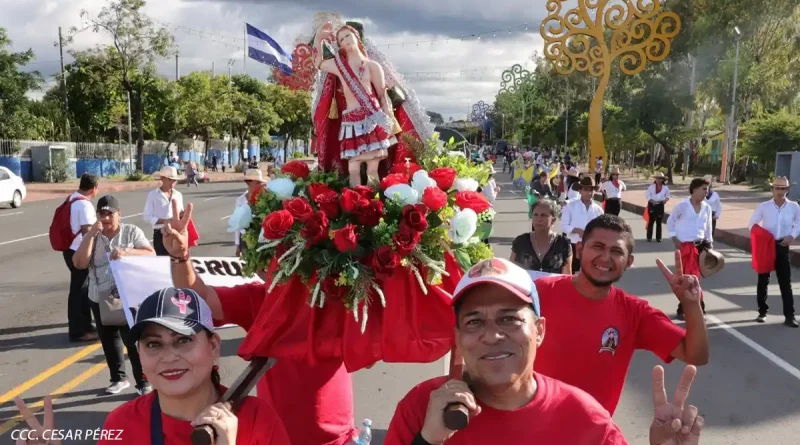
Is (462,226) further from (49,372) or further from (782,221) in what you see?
(782,221)

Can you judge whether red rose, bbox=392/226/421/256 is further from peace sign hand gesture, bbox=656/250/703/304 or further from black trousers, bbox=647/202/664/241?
black trousers, bbox=647/202/664/241

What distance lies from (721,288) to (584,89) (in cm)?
5700

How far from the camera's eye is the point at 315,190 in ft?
9.04

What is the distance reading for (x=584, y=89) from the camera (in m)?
64.1

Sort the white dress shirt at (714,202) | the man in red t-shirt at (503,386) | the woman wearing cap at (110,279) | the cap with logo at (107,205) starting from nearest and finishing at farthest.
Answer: the man in red t-shirt at (503,386), the woman wearing cap at (110,279), the cap with logo at (107,205), the white dress shirt at (714,202)

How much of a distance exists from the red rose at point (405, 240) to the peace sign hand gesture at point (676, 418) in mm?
949

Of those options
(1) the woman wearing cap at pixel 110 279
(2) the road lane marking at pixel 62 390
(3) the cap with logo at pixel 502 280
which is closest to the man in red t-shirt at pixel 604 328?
(3) the cap with logo at pixel 502 280

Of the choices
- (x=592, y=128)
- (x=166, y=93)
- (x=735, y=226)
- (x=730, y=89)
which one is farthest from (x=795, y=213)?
(x=166, y=93)

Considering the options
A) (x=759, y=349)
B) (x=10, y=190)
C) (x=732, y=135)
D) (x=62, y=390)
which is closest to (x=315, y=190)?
(x=62, y=390)

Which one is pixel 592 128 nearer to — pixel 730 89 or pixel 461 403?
pixel 730 89

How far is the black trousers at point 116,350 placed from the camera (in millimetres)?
5367

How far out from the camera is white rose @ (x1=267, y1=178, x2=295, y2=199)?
2809 mm

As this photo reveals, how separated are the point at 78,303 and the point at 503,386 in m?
6.33

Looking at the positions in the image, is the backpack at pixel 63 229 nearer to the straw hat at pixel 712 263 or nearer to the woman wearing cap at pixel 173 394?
the woman wearing cap at pixel 173 394
